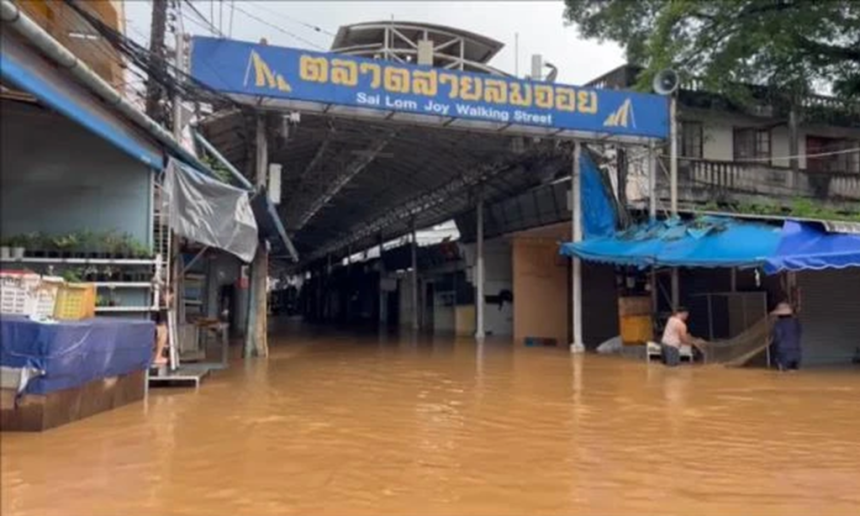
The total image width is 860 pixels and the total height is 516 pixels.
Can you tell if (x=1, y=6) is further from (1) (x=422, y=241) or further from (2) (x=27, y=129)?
(1) (x=422, y=241)

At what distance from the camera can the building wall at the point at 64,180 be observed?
103 inches

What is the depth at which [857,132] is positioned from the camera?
24266 millimetres

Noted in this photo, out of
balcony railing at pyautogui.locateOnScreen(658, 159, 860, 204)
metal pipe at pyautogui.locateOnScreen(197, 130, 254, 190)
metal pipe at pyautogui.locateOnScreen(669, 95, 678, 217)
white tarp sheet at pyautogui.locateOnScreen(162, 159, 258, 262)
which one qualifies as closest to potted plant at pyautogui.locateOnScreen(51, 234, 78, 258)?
white tarp sheet at pyautogui.locateOnScreen(162, 159, 258, 262)

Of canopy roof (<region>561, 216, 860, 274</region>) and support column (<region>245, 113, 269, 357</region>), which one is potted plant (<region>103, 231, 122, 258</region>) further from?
canopy roof (<region>561, 216, 860, 274</region>)

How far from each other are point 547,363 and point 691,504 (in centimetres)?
1050

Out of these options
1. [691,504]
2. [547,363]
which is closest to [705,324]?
[547,363]

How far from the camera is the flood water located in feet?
15.8

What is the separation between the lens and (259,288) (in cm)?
1647

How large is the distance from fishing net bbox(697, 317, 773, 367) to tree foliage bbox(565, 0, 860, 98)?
346 inches

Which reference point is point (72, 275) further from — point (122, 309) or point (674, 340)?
point (674, 340)

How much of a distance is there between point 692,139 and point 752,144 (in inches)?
79.1

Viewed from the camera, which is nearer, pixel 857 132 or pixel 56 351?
pixel 56 351

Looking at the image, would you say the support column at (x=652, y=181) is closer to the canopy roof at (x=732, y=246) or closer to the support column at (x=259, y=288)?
the canopy roof at (x=732, y=246)

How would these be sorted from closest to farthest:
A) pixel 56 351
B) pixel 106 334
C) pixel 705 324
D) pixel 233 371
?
pixel 56 351 < pixel 106 334 < pixel 233 371 < pixel 705 324
